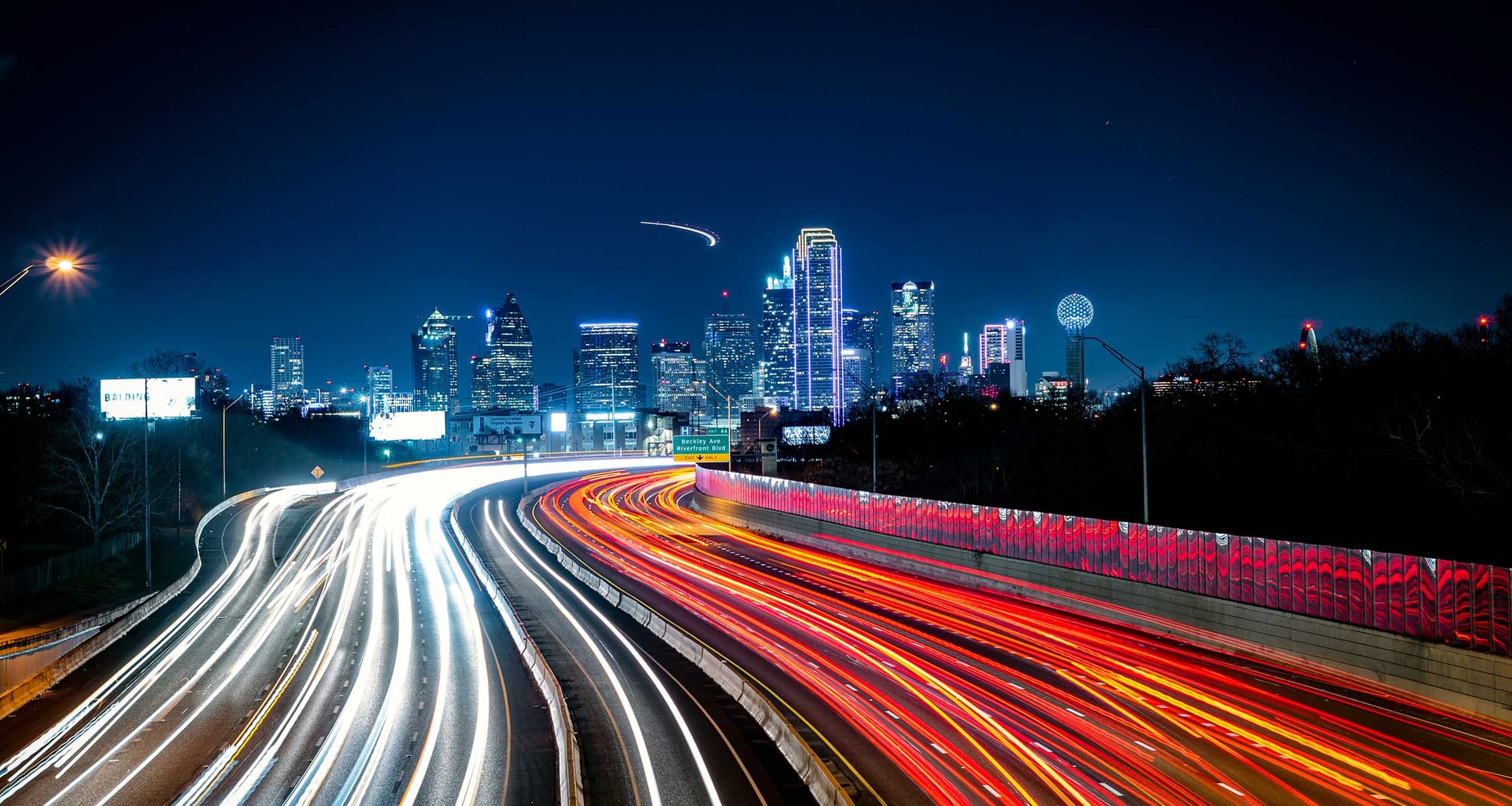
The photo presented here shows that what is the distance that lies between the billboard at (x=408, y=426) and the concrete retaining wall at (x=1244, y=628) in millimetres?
80703

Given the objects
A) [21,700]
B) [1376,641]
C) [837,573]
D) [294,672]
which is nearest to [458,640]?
[294,672]

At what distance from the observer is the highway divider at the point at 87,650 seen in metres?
22.9

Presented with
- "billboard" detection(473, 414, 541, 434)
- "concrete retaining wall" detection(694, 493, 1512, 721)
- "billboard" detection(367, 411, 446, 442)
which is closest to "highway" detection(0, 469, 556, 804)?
"concrete retaining wall" detection(694, 493, 1512, 721)

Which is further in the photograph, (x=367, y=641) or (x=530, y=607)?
(x=530, y=607)

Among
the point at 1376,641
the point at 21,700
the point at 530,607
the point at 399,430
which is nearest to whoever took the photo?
the point at 1376,641

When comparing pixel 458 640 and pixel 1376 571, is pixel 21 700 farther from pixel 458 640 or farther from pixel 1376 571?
pixel 1376 571

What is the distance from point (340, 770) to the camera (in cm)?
1705

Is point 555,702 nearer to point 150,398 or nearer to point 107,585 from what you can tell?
point 107,585

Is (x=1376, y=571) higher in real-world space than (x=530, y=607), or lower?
higher

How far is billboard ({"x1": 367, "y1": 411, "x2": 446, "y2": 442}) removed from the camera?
108m

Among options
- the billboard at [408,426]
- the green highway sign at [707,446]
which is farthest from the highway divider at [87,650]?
the billboard at [408,426]

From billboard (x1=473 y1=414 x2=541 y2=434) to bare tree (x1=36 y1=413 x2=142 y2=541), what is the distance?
95030 millimetres

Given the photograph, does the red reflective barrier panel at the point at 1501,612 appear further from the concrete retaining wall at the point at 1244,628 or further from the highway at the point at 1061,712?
the highway at the point at 1061,712

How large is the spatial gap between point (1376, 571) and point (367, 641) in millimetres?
25477
